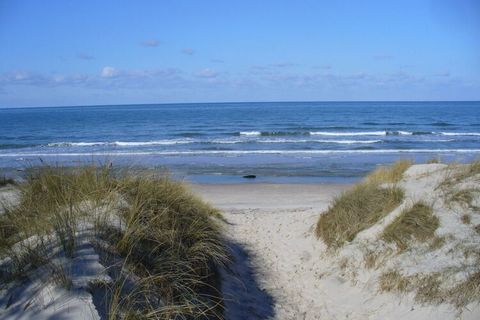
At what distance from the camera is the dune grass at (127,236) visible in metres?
3.83

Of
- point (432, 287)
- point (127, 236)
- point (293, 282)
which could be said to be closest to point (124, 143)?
point (293, 282)

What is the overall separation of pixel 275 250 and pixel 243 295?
267cm

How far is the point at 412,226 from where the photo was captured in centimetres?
680

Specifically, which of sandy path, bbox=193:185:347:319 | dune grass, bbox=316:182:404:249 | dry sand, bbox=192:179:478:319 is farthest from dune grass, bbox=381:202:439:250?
sandy path, bbox=193:185:347:319

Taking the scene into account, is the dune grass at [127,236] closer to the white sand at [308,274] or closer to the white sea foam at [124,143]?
the white sand at [308,274]

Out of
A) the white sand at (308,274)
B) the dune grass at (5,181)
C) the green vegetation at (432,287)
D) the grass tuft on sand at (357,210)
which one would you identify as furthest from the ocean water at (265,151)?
the green vegetation at (432,287)

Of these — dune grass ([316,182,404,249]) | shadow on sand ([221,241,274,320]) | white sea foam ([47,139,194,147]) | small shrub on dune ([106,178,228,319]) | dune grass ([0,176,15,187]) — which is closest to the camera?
small shrub on dune ([106,178,228,319])

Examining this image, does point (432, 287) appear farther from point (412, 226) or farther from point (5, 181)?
point (5, 181)

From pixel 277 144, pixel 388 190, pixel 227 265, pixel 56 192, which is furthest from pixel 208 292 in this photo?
pixel 277 144

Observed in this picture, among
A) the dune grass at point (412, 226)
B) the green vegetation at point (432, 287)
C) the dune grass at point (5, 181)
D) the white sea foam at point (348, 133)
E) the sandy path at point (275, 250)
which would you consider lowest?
the sandy path at point (275, 250)

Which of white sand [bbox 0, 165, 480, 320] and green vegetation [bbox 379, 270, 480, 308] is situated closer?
white sand [bbox 0, 165, 480, 320]

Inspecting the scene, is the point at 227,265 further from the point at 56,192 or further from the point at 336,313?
the point at 56,192

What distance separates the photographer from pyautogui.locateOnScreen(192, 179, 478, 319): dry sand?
5.60 metres

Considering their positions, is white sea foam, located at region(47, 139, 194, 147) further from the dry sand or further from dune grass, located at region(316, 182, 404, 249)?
dune grass, located at region(316, 182, 404, 249)
